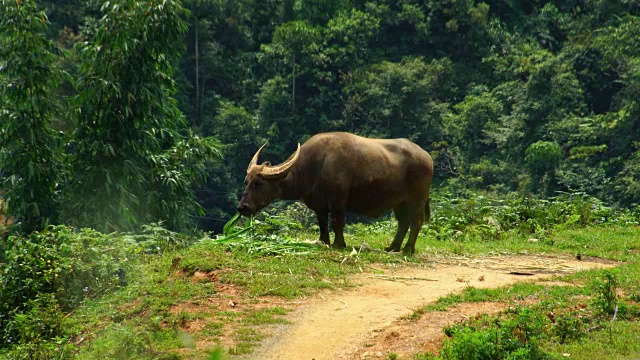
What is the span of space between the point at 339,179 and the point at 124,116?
4.43 meters

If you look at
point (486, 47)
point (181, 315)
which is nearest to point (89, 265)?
point (181, 315)

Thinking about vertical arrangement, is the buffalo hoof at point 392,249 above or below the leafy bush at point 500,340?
below

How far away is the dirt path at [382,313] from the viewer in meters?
6.92

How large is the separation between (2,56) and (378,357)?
9212 millimetres

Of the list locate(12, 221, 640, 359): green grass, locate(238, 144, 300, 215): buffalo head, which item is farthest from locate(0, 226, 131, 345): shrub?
locate(238, 144, 300, 215): buffalo head

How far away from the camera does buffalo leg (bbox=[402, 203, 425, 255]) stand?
10.9 metres

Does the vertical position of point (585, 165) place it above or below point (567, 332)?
below

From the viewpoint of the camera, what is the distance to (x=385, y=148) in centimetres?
1098

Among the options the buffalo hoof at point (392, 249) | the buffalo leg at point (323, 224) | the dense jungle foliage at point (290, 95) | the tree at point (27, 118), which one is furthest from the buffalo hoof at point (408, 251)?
the tree at point (27, 118)

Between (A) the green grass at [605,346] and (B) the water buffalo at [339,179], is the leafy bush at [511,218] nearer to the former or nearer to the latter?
(B) the water buffalo at [339,179]

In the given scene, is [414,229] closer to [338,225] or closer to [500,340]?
[338,225]

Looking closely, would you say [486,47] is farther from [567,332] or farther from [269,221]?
[567,332]

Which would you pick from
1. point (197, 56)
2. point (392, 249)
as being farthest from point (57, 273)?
point (197, 56)

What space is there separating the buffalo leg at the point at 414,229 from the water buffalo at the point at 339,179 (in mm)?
13
